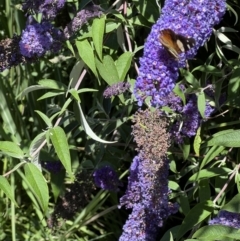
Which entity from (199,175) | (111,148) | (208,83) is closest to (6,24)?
(111,148)

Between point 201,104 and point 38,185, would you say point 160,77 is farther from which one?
point 38,185

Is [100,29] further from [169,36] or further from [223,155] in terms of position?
[223,155]

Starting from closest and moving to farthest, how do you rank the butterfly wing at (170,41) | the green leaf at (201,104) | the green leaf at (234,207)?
the butterfly wing at (170,41) < the green leaf at (234,207) < the green leaf at (201,104)

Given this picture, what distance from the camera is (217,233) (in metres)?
1.45

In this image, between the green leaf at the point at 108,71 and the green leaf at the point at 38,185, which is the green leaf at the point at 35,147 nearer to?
the green leaf at the point at 38,185

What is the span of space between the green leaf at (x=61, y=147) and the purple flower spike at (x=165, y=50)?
0.28m

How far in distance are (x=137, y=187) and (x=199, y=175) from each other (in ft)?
0.61

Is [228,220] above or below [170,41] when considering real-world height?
below

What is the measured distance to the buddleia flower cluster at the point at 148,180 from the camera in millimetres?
1424

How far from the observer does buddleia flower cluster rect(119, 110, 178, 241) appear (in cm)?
142

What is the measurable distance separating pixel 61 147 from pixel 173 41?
1.44ft

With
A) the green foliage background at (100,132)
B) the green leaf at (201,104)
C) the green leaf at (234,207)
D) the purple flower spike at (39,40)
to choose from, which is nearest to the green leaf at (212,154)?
the green foliage background at (100,132)

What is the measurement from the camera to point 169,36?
1.38m

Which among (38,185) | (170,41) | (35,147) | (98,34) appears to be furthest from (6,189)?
(170,41)
